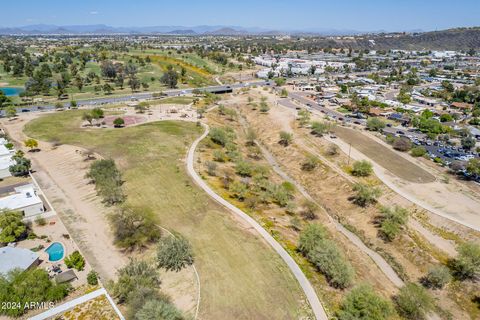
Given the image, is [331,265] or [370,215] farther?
[370,215]

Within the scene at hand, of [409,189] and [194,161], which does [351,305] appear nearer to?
[409,189]

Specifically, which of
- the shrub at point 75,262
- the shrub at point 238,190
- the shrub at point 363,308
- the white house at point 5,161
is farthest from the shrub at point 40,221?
the shrub at point 363,308

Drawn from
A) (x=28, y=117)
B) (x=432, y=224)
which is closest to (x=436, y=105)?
(x=432, y=224)

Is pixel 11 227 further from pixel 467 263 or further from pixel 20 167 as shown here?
pixel 467 263

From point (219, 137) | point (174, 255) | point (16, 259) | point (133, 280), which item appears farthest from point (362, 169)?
point (16, 259)

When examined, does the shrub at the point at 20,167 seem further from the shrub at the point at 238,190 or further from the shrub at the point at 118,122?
the shrub at the point at 238,190

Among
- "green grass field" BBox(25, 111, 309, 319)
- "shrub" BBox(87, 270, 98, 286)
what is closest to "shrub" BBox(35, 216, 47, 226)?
"green grass field" BBox(25, 111, 309, 319)

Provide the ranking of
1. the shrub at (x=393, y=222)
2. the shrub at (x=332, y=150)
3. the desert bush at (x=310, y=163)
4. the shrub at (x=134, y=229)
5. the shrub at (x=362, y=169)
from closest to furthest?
the shrub at (x=134, y=229) < the shrub at (x=393, y=222) < the shrub at (x=362, y=169) < the desert bush at (x=310, y=163) < the shrub at (x=332, y=150)

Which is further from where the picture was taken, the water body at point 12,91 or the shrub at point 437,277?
the water body at point 12,91
